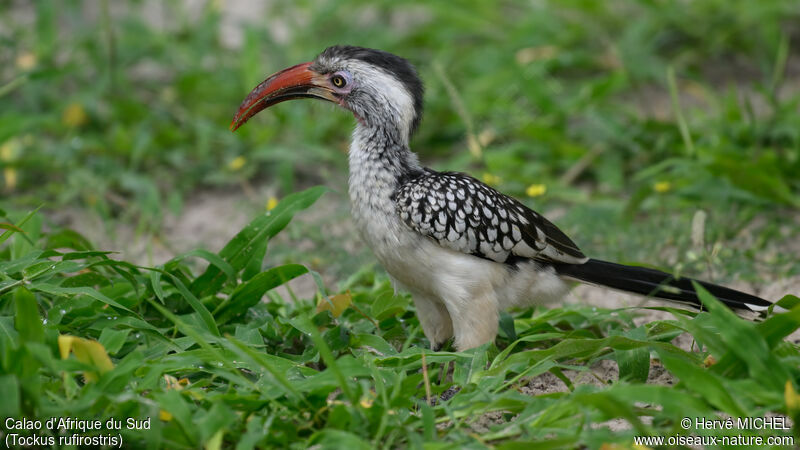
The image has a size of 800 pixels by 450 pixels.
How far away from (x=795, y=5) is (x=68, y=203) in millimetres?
5978

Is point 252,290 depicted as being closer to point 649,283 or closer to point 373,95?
point 373,95

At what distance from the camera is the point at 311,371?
321cm

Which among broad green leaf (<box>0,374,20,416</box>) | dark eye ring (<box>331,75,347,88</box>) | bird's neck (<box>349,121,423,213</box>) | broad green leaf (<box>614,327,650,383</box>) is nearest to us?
broad green leaf (<box>0,374,20,416</box>)

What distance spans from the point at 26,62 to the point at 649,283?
5.07 meters

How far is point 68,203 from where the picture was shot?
5.66 m

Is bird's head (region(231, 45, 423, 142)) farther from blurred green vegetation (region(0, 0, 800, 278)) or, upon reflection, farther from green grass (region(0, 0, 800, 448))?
blurred green vegetation (region(0, 0, 800, 278))

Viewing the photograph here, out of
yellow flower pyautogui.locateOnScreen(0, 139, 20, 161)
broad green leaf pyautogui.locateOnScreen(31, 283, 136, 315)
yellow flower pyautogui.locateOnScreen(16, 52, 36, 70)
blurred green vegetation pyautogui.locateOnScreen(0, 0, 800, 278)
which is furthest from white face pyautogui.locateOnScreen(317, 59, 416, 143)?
yellow flower pyautogui.locateOnScreen(16, 52, 36, 70)

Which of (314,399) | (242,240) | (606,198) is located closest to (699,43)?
(606,198)

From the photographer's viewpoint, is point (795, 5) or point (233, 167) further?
point (795, 5)

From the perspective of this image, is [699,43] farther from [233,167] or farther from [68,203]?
[68,203]

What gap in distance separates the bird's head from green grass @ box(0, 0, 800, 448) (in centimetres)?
49

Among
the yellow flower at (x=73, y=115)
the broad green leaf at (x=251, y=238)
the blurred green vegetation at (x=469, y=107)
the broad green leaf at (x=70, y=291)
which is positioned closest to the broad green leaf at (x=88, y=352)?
the broad green leaf at (x=70, y=291)

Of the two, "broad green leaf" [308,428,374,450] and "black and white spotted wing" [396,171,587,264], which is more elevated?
"black and white spotted wing" [396,171,587,264]

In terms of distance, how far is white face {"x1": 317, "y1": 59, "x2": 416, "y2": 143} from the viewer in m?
3.71
